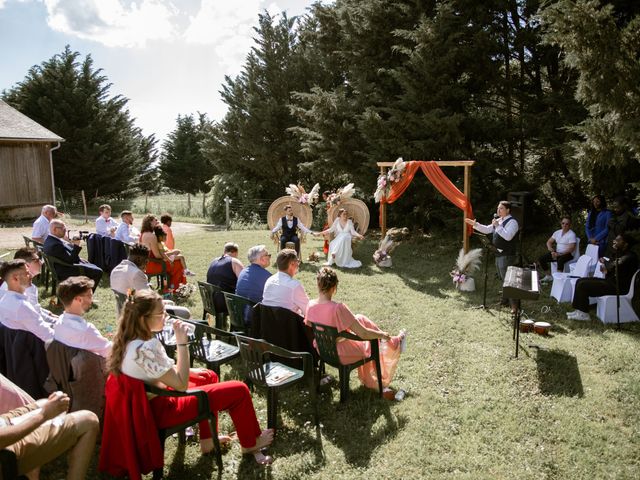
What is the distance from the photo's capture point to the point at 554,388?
233 inches

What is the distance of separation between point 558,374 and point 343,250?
719 centimetres

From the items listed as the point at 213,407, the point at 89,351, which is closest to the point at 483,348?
the point at 213,407

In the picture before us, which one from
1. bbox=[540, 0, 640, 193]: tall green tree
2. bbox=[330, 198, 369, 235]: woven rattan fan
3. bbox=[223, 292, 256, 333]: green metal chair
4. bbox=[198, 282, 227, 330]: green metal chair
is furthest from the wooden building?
bbox=[540, 0, 640, 193]: tall green tree

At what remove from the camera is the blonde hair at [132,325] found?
378cm

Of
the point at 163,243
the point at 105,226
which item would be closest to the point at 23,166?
the point at 105,226

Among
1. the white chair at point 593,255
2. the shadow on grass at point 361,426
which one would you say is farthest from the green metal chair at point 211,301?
the white chair at point 593,255

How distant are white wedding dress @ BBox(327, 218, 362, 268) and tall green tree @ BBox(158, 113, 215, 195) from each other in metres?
29.8

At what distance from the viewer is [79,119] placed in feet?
98.8

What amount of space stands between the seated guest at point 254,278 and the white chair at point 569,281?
5.69 meters

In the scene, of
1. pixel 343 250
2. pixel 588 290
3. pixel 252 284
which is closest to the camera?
pixel 252 284

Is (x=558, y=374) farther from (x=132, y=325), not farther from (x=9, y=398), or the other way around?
(x=9, y=398)

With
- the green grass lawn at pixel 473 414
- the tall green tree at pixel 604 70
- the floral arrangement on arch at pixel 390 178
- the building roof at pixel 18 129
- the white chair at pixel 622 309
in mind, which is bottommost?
the green grass lawn at pixel 473 414

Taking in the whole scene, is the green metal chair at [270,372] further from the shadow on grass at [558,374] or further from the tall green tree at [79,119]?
the tall green tree at [79,119]

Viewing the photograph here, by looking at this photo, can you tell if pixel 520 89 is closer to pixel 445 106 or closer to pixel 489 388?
pixel 445 106
